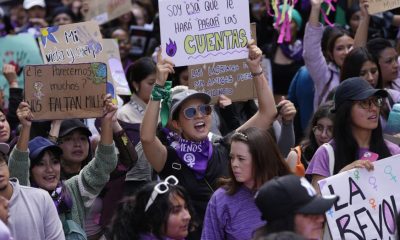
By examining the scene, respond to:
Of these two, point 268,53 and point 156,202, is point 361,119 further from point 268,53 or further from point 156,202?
point 268,53

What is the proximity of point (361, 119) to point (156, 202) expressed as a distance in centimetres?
164

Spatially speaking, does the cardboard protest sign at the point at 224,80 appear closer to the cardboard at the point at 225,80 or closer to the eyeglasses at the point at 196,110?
the cardboard at the point at 225,80

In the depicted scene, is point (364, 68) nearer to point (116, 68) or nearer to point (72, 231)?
point (116, 68)

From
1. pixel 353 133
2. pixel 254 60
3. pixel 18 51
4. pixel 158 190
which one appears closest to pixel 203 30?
pixel 254 60

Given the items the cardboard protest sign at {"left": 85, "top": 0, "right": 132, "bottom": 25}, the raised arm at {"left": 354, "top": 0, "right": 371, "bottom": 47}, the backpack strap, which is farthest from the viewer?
the cardboard protest sign at {"left": 85, "top": 0, "right": 132, "bottom": 25}

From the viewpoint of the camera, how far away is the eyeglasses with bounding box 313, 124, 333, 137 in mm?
7884

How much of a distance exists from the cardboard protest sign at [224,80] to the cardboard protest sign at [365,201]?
69.9 inches

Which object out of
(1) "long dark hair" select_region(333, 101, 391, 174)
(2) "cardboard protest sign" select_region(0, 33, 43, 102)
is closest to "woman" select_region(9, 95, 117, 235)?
(1) "long dark hair" select_region(333, 101, 391, 174)

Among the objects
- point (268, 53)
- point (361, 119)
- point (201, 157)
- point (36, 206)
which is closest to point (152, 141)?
point (201, 157)

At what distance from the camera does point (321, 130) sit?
7945 mm

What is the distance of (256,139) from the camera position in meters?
6.54

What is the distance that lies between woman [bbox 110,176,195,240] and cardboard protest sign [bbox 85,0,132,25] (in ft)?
16.3

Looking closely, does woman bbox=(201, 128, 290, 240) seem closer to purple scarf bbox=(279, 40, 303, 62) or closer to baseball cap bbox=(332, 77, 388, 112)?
baseball cap bbox=(332, 77, 388, 112)

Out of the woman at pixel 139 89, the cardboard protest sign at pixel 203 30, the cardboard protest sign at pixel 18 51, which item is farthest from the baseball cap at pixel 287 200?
the cardboard protest sign at pixel 18 51
